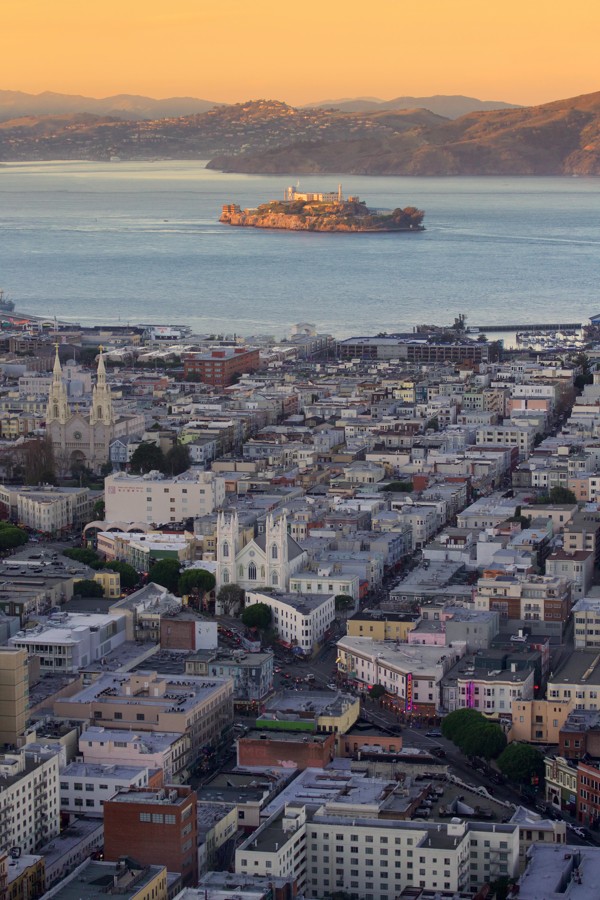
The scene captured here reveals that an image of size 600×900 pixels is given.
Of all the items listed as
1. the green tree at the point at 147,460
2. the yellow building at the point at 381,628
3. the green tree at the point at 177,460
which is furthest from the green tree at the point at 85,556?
the green tree at the point at 177,460

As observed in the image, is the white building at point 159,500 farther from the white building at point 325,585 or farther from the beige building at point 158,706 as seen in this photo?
the beige building at point 158,706

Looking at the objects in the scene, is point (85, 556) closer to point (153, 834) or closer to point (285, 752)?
point (285, 752)

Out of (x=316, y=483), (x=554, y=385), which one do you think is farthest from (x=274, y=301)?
(x=316, y=483)

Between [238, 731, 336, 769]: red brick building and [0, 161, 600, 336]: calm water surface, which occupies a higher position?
[238, 731, 336, 769]: red brick building

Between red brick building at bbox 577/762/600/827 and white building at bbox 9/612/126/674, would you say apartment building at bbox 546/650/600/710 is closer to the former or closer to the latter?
red brick building at bbox 577/762/600/827

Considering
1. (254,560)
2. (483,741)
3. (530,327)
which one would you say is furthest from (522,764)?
(530,327)

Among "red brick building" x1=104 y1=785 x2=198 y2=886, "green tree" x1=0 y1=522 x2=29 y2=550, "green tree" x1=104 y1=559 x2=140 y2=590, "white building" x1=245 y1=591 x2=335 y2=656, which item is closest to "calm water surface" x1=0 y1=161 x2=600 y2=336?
"green tree" x1=0 y1=522 x2=29 y2=550
